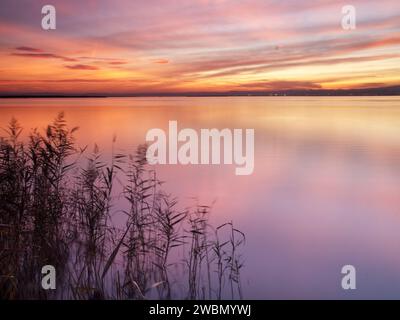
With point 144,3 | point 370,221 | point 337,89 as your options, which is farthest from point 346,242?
point 144,3

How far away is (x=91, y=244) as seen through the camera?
437 cm

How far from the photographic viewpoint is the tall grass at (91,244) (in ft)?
13.4

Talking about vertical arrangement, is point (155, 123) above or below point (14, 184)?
above

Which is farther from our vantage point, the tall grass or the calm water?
the calm water

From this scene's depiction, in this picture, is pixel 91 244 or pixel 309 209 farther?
pixel 309 209

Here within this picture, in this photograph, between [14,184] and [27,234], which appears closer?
[27,234]

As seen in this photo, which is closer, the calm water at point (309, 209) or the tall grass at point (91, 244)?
the tall grass at point (91, 244)

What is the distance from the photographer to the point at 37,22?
6.12 m

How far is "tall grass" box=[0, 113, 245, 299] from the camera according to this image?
4078 mm

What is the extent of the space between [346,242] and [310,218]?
64 cm
